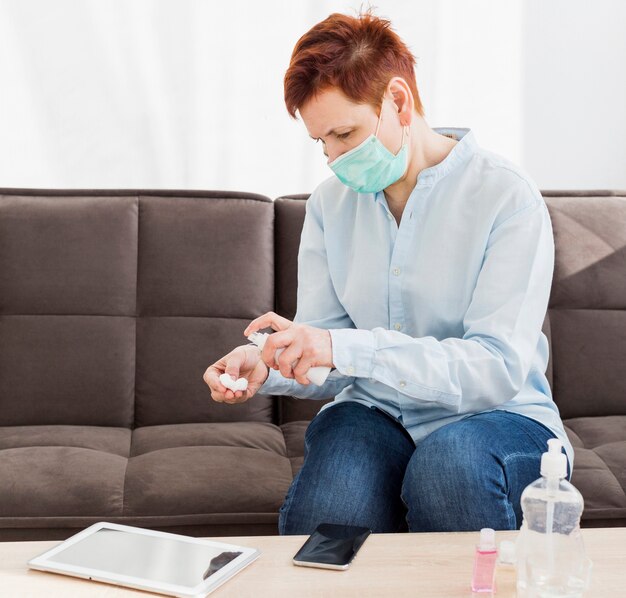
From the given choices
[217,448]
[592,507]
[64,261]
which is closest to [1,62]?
[64,261]

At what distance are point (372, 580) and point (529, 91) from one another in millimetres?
2034

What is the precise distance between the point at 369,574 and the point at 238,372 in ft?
1.60

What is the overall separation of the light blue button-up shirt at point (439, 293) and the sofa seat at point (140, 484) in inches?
10.2

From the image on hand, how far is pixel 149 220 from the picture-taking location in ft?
7.28

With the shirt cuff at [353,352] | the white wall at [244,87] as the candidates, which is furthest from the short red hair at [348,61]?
the white wall at [244,87]

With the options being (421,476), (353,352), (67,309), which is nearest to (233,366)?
(353,352)

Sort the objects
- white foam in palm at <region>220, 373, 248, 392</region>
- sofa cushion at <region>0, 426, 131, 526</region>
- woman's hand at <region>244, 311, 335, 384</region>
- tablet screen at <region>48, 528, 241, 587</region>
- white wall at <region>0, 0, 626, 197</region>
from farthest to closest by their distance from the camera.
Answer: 1. white wall at <region>0, 0, 626, 197</region>
2. sofa cushion at <region>0, 426, 131, 526</region>
3. white foam in palm at <region>220, 373, 248, 392</region>
4. woman's hand at <region>244, 311, 335, 384</region>
5. tablet screen at <region>48, 528, 241, 587</region>

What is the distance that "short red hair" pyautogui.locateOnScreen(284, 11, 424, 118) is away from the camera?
1435 mm

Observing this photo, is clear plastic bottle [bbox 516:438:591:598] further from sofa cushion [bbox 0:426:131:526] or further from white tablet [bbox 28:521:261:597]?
sofa cushion [bbox 0:426:131:526]

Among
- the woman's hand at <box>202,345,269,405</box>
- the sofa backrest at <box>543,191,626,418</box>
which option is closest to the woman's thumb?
the woman's hand at <box>202,345,269,405</box>

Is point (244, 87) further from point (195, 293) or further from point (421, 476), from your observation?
point (421, 476)

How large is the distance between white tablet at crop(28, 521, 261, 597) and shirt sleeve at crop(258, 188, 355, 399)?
1.61 feet

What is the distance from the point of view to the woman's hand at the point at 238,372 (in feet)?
4.58

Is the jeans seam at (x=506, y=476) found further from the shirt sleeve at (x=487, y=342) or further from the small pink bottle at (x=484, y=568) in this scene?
the small pink bottle at (x=484, y=568)
